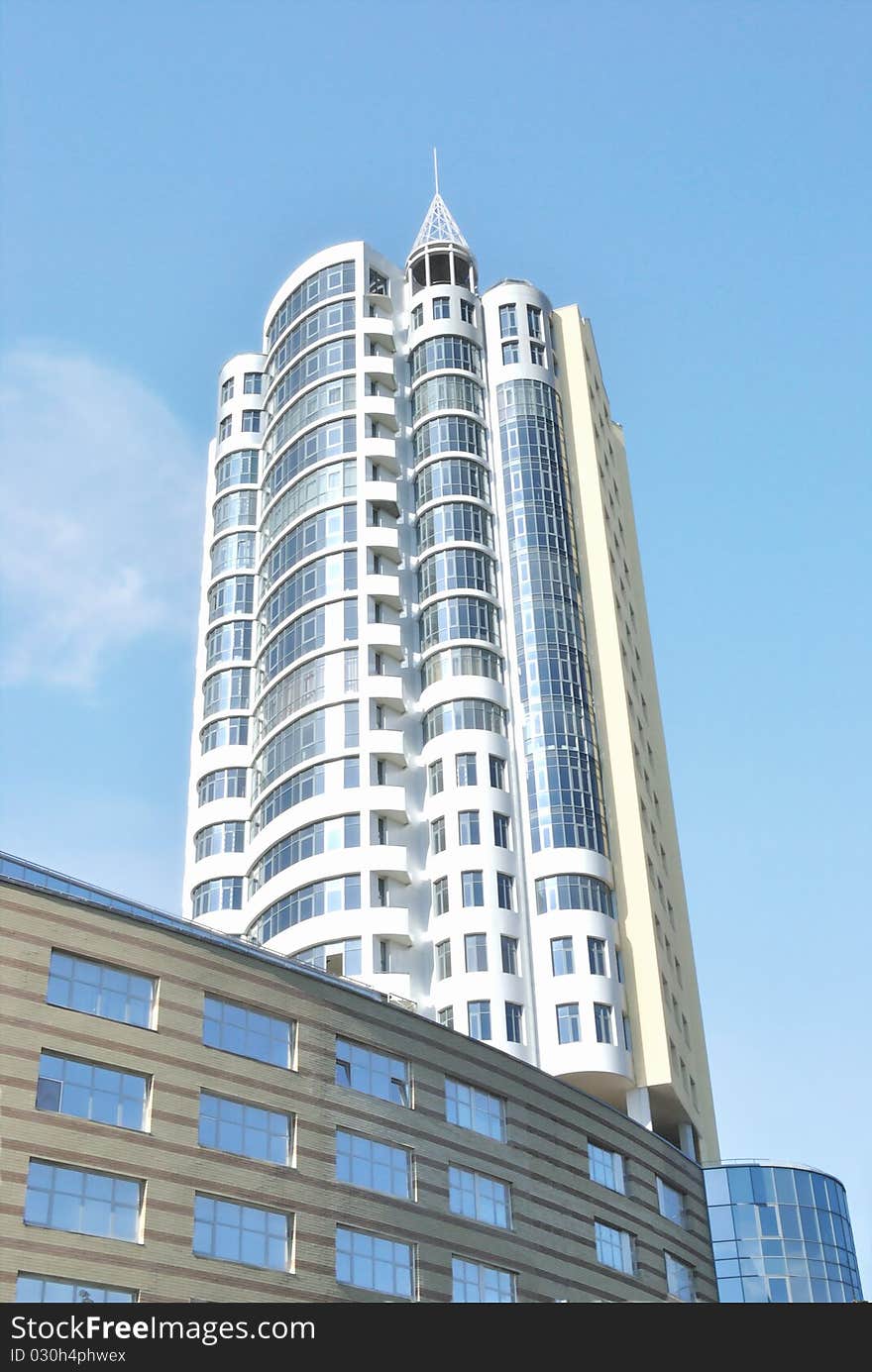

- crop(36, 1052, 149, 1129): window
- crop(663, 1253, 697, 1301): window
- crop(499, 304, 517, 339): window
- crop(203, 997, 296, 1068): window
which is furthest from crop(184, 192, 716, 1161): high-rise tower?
crop(36, 1052, 149, 1129): window

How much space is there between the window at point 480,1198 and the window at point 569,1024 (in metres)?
14.1

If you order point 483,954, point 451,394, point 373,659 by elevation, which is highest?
point 451,394

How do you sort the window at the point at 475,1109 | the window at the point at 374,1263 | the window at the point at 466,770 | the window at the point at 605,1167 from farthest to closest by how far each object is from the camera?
the window at the point at 466,770, the window at the point at 605,1167, the window at the point at 475,1109, the window at the point at 374,1263

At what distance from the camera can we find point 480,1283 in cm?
5216

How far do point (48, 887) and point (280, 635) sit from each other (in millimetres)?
41474

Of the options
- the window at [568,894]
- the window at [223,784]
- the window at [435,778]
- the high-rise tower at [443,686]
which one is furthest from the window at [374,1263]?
the window at [223,784]

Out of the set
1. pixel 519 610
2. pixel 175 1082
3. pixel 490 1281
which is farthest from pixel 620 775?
pixel 175 1082

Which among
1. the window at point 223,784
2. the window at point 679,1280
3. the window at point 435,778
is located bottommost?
the window at point 679,1280

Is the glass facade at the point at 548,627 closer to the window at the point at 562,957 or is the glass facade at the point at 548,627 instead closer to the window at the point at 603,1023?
the window at the point at 562,957

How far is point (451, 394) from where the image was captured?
8775 cm

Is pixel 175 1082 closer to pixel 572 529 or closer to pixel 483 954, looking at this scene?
pixel 483 954

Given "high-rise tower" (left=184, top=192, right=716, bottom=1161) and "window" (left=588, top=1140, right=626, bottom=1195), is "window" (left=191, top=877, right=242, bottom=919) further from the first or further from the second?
"window" (left=588, top=1140, right=626, bottom=1195)

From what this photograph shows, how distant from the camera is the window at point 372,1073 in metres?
51.2

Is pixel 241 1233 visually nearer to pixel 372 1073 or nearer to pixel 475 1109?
pixel 372 1073
